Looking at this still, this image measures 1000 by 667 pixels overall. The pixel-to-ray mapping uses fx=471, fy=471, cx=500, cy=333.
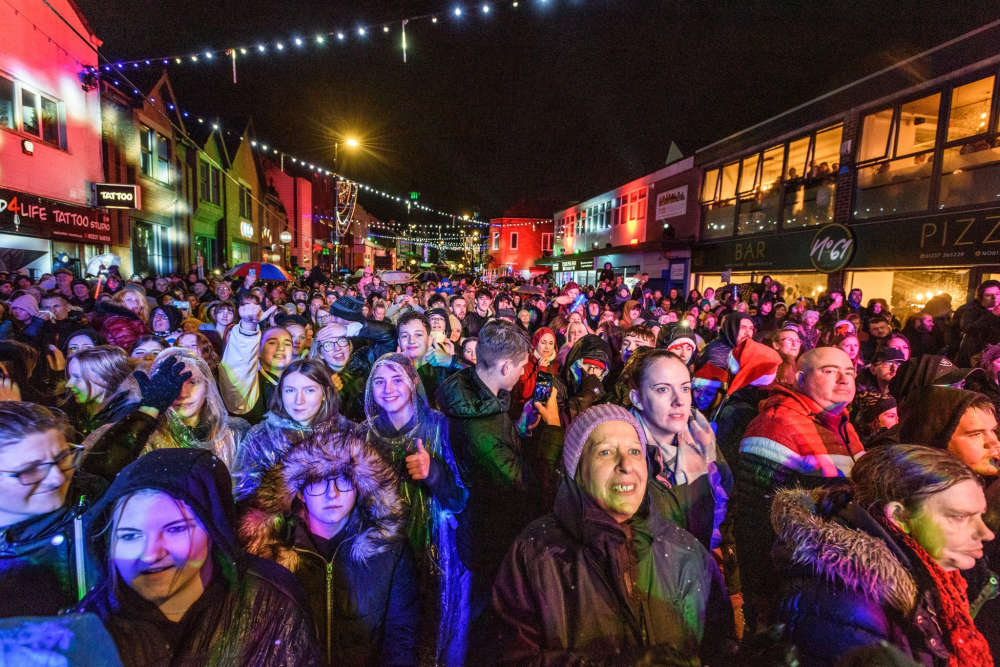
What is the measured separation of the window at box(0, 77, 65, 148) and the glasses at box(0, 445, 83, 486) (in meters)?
15.5

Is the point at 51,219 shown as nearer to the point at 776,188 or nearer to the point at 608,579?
the point at 608,579

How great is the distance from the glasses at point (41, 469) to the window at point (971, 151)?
15.3 m

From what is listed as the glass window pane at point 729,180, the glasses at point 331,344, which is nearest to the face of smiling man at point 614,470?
the glasses at point 331,344

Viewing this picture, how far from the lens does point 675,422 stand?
2.65 metres

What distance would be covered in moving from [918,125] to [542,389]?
14.6 m

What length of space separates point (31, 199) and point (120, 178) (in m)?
4.65

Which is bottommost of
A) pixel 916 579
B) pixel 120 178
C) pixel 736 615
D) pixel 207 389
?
pixel 736 615

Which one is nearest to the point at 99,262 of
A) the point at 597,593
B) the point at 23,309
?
the point at 23,309

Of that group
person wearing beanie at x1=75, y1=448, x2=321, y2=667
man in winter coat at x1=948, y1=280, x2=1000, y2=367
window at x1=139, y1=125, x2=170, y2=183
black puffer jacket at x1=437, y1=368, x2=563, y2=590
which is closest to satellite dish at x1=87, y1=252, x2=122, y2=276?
window at x1=139, y1=125, x2=170, y2=183

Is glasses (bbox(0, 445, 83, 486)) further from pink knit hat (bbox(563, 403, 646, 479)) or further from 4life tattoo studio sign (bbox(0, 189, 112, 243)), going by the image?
4life tattoo studio sign (bbox(0, 189, 112, 243))

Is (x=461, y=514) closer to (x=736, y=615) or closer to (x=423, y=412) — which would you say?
(x=423, y=412)

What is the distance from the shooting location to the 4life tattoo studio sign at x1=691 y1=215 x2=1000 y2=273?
10414 millimetres

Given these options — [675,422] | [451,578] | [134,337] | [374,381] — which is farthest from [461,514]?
[134,337]

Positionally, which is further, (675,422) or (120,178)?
(120,178)
